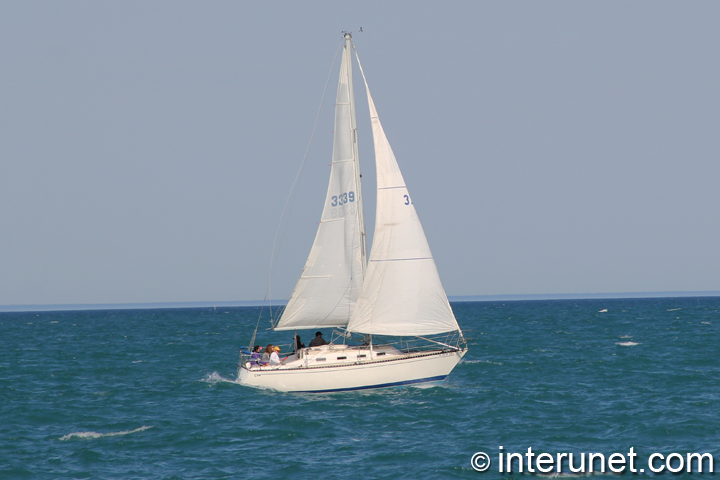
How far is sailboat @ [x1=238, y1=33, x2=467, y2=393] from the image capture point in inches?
1094

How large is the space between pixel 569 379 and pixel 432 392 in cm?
753

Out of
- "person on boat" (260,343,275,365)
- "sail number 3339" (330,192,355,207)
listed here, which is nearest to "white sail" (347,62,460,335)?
"sail number 3339" (330,192,355,207)

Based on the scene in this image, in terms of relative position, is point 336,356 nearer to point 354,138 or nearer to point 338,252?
point 338,252

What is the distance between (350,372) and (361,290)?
11.1 feet

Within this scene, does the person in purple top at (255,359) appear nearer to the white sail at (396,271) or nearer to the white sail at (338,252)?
the white sail at (338,252)

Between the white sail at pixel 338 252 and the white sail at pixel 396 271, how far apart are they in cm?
89

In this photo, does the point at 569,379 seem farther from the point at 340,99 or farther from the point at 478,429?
the point at 340,99

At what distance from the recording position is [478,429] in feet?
72.4

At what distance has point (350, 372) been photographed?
27.4 metres

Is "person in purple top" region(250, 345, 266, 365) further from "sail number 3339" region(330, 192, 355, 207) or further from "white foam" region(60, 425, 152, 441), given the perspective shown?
"white foam" region(60, 425, 152, 441)

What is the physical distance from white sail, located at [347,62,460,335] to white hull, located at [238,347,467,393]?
1.08 metres

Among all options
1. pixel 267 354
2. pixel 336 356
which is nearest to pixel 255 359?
pixel 267 354

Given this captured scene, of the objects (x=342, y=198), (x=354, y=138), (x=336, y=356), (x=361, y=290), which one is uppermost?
(x=354, y=138)

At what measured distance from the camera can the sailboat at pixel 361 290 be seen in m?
Answer: 27.8
